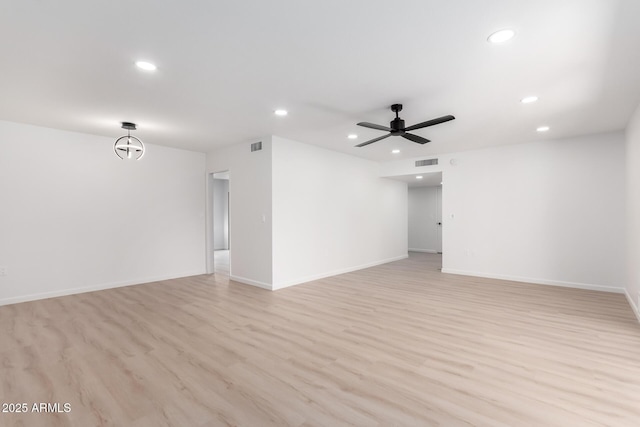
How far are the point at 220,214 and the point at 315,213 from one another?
6.46 m

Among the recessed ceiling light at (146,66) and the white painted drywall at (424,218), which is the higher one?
the recessed ceiling light at (146,66)

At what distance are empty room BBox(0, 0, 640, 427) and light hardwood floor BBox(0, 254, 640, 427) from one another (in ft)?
0.08

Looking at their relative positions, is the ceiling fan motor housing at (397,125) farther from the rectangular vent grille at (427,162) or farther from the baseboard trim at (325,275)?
the rectangular vent grille at (427,162)

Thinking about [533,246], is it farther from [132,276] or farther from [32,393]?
[132,276]

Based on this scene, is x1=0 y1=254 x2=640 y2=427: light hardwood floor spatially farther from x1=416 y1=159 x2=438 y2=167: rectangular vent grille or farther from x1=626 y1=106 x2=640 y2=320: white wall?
x1=416 y1=159 x2=438 y2=167: rectangular vent grille

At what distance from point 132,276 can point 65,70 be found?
161 inches

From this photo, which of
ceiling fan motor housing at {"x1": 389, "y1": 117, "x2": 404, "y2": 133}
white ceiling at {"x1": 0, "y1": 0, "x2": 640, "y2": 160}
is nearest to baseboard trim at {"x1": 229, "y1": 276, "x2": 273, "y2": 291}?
white ceiling at {"x1": 0, "y1": 0, "x2": 640, "y2": 160}

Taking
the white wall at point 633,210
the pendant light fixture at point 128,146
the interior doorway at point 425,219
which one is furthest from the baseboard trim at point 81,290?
the white wall at point 633,210

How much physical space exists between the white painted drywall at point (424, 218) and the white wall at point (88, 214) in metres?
7.28

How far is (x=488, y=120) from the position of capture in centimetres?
446

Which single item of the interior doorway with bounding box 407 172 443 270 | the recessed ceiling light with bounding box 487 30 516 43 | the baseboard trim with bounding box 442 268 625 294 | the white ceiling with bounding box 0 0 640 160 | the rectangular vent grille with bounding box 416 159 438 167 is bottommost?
the baseboard trim with bounding box 442 268 625 294

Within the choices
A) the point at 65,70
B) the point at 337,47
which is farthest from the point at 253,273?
the point at 337,47

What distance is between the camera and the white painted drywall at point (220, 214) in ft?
37.0

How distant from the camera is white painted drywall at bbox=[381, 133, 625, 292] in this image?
5191 millimetres
